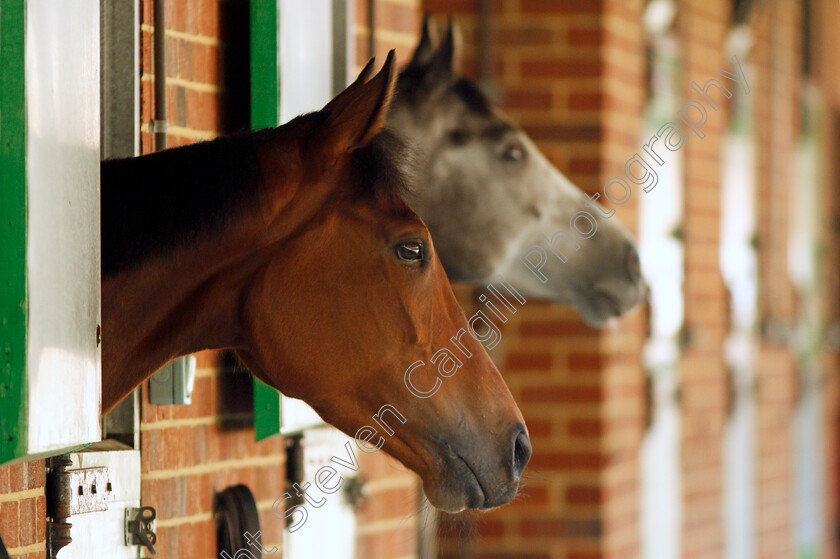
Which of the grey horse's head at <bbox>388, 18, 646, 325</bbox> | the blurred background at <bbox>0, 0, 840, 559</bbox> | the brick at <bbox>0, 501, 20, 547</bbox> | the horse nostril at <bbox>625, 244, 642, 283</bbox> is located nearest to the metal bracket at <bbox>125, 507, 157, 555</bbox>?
the blurred background at <bbox>0, 0, 840, 559</bbox>

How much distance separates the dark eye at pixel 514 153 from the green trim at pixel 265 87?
0.90 m

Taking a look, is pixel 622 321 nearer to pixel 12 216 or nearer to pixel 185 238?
pixel 185 238

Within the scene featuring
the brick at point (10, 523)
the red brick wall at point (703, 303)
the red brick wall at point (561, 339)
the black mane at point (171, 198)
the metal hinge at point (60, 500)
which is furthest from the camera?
the red brick wall at point (703, 303)

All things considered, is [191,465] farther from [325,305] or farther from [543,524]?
[543,524]

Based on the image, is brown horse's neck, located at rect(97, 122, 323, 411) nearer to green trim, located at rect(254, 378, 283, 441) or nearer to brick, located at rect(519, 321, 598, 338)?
green trim, located at rect(254, 378, 283, 441)

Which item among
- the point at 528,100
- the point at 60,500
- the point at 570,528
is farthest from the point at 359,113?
the point at 570,528

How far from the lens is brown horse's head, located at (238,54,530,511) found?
1646mm

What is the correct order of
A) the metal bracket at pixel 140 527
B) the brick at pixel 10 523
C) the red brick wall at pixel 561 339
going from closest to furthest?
the brick at pixel 10 523
the metal bracket at pixel 140 527
the red brick wall at pixel 561 339

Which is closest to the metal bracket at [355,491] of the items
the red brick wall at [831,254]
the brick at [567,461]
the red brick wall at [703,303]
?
the brick at [567,461]

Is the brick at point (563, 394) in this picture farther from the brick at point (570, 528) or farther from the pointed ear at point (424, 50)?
the pointed ear at point (424, 50)

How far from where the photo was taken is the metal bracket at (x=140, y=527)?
2.09m

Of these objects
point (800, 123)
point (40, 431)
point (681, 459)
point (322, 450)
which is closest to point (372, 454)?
point (322, 450)

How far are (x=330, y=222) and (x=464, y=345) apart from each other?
259 mm

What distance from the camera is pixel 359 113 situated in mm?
1622
